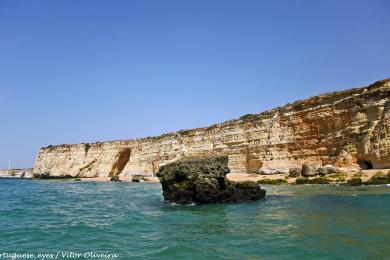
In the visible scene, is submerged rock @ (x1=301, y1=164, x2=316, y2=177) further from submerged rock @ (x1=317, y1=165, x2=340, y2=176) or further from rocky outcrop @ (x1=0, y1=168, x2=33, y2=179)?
rocky outcrop @ (x1=0, y1=168, x2=33, y2=179)

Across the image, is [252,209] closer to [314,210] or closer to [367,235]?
[314,210]

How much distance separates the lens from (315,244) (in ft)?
28.1

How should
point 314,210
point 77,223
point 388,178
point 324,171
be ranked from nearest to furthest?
1. point 77,223
2. point 314,210
3. point 388,178
4. point 324,171

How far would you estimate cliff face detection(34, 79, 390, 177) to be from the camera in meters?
32.7

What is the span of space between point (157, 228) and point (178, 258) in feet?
12.0

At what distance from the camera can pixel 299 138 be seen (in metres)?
40.4

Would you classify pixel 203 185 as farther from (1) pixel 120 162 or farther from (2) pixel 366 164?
(1) pixel 120 162

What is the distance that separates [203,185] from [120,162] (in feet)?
185

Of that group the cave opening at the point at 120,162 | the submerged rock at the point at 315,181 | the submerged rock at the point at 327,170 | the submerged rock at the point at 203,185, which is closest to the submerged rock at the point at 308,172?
the submerged rock at the point at 327,170

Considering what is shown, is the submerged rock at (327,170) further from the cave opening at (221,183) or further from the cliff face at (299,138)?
the cave opening at (221,183)

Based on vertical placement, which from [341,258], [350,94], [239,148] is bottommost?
[341,258]

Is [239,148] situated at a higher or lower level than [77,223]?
higher

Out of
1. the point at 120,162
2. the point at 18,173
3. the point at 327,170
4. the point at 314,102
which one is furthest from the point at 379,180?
the point at 18,173

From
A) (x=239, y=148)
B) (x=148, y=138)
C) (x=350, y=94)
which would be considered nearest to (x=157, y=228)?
(x=350, y=94)
